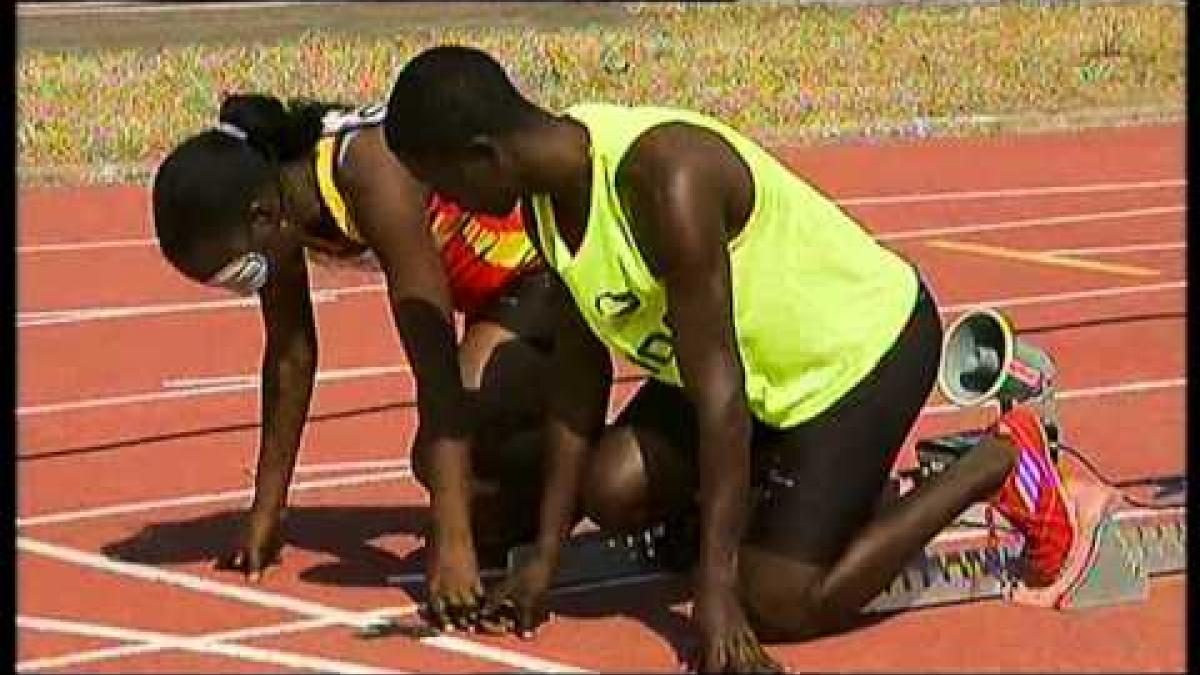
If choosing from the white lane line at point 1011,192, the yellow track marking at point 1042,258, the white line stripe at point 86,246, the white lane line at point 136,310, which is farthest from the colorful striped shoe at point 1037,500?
the white lane line at point 1011,192

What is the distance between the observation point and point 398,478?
7.87 metres

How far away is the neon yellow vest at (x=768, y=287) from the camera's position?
18.9 ft

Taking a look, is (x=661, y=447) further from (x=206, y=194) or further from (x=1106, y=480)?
(x=1106, y=480)

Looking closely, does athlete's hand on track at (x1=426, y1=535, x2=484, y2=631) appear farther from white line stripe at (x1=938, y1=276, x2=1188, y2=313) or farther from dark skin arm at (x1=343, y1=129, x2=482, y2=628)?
white line stripe at (x1=938, y1=276, x2=1188, y2=313)

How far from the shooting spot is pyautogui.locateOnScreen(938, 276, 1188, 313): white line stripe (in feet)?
34.9

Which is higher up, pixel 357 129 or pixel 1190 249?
pixel 357 129

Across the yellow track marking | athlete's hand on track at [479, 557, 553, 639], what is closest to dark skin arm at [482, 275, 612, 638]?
athlete's hand on track at [479, 557, 553, 639]

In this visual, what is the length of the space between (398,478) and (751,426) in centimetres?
219

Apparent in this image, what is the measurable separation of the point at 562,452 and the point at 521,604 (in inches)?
13.2

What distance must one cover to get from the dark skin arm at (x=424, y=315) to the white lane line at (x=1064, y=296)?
464 centimetres

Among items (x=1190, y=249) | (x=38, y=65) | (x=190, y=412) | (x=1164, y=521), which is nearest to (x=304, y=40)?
(x=38, y=65)

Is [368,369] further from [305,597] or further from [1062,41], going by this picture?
[1062,41]

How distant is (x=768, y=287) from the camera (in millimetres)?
5891

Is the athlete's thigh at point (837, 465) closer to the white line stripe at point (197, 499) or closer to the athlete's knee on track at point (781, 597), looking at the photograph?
the athlete's knee on track at point (781, 597)
